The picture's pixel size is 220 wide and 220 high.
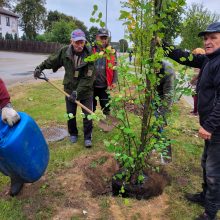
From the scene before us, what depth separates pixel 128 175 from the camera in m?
3.46

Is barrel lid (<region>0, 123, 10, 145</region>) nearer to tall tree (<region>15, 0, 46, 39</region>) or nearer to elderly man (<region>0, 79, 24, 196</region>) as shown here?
elderly man (<region>0, 79, 24, 196</region>)

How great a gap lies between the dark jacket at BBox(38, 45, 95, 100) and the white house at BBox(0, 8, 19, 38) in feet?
170

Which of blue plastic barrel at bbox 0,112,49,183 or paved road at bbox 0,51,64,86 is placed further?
paved road at bbox 0,51,64,86

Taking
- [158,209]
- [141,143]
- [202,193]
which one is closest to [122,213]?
[158,209]

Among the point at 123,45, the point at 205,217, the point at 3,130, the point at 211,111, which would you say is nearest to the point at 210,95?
the point at 211,111

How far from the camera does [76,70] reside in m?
4.66

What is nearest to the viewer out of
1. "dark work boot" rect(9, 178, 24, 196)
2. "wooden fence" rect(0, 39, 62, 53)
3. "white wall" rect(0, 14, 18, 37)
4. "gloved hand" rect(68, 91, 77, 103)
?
"dark work boot" rect(9, 178, 24, 196)

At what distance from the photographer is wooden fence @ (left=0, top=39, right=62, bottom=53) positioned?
39375 mm

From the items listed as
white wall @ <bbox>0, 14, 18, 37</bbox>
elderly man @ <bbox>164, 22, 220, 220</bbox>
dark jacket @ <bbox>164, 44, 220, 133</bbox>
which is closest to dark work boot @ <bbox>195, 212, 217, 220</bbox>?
elderly man @ <bbox>164, 22, 220, 220</bbox>

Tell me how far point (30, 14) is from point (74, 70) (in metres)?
60.6

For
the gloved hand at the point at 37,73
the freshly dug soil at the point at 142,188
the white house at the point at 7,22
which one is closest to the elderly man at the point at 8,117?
the freshly dug soil at the point at 142,188

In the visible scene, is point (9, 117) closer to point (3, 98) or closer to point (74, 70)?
point (3, 98)

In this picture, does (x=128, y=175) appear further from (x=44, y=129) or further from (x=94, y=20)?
(x=44, y=129)

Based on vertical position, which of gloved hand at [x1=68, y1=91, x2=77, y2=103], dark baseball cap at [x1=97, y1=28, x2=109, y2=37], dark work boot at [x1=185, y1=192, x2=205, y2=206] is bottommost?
dark work boot at [x1=185, y1=192, x2=205, y2=206]
